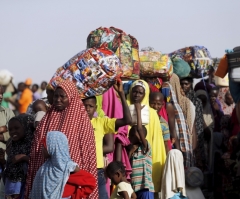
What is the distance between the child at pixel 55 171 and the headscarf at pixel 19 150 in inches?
45.3

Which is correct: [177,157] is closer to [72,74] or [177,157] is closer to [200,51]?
[72,74]

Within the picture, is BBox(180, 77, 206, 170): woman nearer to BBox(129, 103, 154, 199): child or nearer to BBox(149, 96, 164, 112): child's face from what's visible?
BBox(149, 96, 164, 112): child's face

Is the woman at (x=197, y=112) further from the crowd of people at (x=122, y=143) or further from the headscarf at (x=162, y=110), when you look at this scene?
the headscarf at (x=162, y=110)

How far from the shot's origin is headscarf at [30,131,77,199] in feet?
26.9

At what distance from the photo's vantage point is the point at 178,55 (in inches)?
557

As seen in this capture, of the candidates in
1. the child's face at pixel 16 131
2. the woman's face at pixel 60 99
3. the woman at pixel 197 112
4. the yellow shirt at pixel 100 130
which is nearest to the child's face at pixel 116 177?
the yellow shirt at pixel 100 130

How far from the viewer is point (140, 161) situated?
10875mm

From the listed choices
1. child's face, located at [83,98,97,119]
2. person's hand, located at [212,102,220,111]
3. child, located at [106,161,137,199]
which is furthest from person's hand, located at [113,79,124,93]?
person's hand, located at [212,102,220,111]

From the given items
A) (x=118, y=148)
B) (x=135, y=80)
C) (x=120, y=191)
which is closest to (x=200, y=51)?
(x=135, y=80)

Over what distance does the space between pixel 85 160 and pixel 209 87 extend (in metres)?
7.25

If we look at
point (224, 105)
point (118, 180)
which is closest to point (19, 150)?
point (118, 180)

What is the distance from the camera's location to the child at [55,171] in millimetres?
8211

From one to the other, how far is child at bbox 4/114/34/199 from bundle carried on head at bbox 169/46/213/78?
4957 mm

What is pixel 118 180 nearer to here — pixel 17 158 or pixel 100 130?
pixel 100 130
